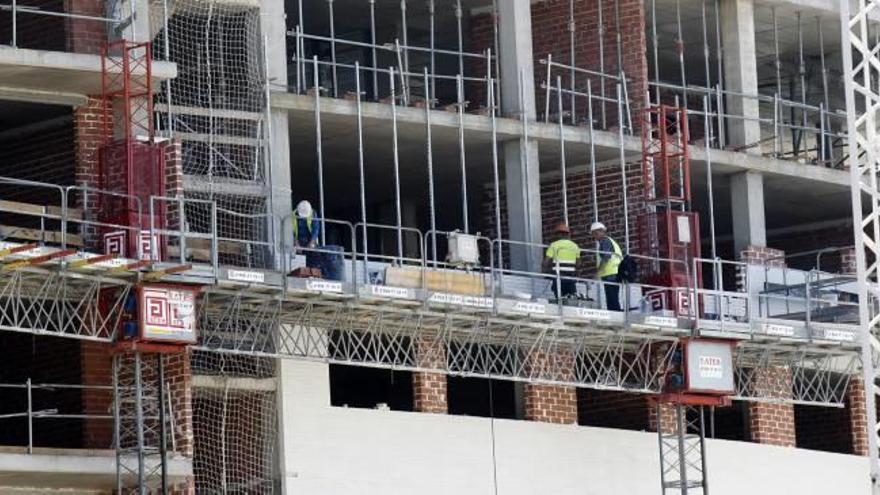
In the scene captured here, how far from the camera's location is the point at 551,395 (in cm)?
4059

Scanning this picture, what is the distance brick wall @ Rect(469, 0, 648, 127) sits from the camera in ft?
144

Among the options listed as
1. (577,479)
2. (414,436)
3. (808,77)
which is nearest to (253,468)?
(414,436)

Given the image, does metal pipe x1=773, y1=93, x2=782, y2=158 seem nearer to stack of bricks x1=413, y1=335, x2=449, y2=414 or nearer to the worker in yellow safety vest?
the worker in yellow safety vest

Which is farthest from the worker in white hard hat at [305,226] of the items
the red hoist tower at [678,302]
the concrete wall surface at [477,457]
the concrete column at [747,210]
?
the concrete column at [747,210]

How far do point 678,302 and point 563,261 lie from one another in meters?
2.00

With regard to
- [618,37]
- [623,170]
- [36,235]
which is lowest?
[36,235]

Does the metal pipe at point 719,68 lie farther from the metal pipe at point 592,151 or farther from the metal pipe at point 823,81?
the metal pipe at point 592,151

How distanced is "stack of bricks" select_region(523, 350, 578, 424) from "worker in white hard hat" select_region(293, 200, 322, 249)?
4.67m

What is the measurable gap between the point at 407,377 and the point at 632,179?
544 cm

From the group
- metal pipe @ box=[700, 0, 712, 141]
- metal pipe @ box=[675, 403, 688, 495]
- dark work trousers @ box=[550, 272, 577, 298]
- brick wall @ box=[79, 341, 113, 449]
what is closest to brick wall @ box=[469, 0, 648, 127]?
metal pipe @ box=[700, 0, 712, 141]

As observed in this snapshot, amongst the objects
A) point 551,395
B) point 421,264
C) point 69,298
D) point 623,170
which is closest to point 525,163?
point 623,170

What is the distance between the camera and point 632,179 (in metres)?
43.7

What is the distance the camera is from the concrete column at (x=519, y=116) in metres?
41.5

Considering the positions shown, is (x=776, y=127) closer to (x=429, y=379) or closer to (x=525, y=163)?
(x=525, y=163)
